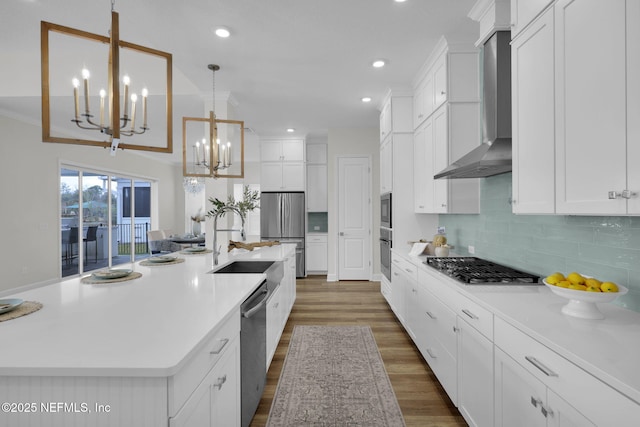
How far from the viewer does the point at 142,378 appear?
90 centimetres

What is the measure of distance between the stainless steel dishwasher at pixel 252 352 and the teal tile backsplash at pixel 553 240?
1784 millimetres

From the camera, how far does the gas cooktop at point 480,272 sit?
6.23 feet

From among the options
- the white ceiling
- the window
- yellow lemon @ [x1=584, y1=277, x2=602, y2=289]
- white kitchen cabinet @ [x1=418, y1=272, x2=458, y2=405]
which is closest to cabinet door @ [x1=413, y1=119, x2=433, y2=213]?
the white ceiling

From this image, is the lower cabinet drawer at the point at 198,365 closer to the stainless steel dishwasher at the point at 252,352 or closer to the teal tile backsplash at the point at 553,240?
the stainless steel dishwasher at the point at 252,352

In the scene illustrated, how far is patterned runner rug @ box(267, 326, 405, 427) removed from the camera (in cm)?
202

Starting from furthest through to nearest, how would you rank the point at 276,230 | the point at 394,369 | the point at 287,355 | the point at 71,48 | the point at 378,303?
the point at 276,230, the point at 378,303, the point at 71,48, the point at 287,355, the point at 394,369

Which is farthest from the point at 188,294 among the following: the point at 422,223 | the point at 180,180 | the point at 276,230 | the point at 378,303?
the point at 180,180

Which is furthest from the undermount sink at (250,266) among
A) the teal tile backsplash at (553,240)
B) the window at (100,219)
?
the window at (100,219)

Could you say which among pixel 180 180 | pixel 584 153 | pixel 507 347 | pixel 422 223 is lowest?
pixel 507 347

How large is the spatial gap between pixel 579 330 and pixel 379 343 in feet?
7.17

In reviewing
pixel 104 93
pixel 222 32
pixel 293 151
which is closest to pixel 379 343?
pixel 104 93

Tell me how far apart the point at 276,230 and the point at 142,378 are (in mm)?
5376

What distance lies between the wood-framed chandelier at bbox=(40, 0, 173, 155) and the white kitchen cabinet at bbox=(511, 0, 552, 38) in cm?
191

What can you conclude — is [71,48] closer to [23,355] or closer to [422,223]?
[23,355]
